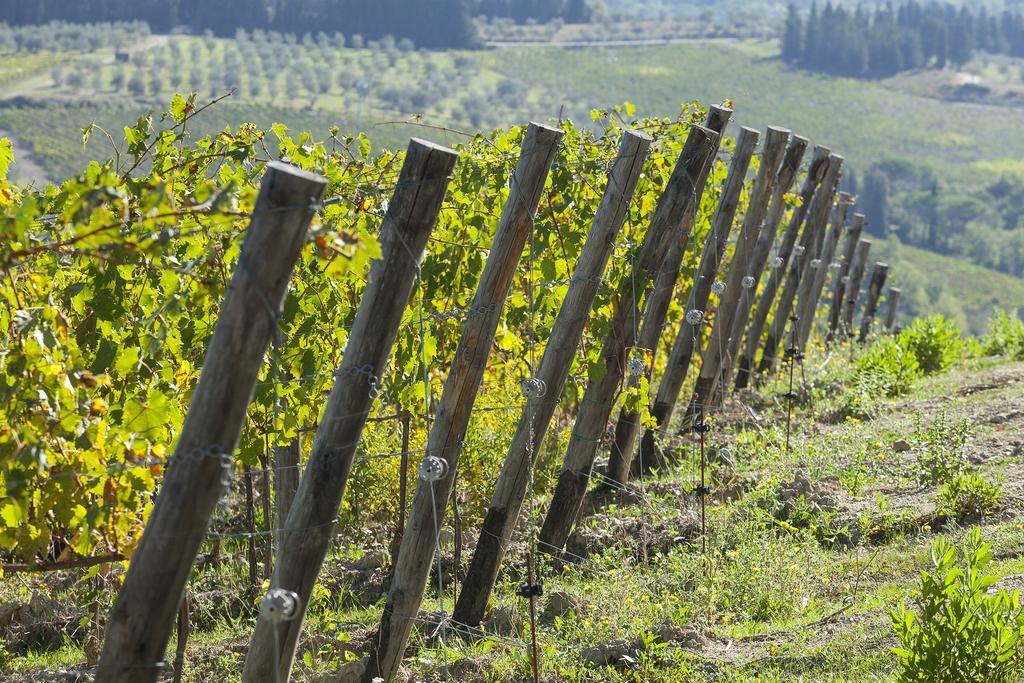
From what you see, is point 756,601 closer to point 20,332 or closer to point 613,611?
point 613,611

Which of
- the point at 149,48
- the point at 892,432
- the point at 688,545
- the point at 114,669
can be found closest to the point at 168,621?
the point at 114,669

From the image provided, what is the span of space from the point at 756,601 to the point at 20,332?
11.0ft

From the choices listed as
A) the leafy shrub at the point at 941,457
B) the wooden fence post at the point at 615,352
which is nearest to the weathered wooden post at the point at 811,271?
the leafy shrub at the point at 941,457

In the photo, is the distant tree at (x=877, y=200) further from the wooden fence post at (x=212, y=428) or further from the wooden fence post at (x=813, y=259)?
the wooden fence post at (x=212, y=428)

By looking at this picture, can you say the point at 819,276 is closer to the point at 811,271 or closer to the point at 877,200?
the point at 811,271

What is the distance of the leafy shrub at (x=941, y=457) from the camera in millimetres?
6602

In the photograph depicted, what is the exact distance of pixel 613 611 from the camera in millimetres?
4977

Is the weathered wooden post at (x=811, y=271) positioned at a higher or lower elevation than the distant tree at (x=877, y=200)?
higher

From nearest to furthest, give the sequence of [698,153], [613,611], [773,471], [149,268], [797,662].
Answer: [149,268] → [797,662] → [613,611] → [698,153] → [773,471]

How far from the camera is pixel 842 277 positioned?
15.4 metres

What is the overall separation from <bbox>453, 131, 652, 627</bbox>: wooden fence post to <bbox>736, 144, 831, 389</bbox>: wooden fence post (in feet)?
17.2

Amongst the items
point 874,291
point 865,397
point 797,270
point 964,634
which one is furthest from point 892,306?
point 964,634

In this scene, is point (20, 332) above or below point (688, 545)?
above

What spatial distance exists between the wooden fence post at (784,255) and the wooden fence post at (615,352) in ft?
13.7
